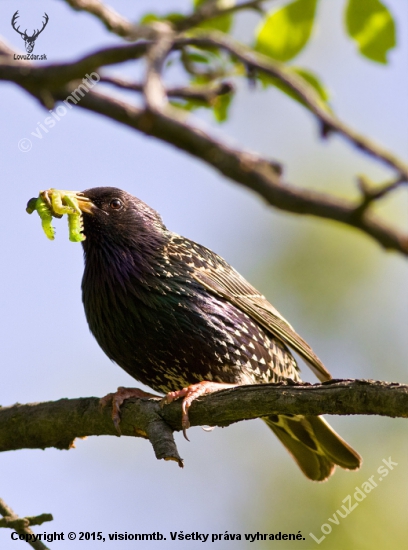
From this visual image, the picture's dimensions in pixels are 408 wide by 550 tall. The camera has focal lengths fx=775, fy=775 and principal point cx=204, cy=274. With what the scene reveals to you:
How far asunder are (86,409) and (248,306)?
137 cm

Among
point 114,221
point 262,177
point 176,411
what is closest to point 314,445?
point 176,411

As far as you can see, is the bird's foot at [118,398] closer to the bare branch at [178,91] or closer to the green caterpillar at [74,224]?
the green caterpillar at [74,224]

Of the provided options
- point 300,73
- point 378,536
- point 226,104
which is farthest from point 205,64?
point 378,536

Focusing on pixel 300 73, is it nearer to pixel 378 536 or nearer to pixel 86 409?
Result: pixel 86 409

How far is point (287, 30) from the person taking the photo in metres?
2.93

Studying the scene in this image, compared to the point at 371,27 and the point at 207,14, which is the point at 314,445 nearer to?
the point at 371,27

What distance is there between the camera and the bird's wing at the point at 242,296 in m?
5.23

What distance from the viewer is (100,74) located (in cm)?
273

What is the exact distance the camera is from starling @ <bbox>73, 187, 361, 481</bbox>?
4832 millimetres

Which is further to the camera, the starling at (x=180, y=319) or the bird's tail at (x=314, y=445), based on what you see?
the bird's tail at (x=314, y=445)

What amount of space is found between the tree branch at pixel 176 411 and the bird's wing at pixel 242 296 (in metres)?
1.10

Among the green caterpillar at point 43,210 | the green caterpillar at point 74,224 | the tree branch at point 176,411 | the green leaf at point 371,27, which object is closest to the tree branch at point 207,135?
the green leaf at point 371,27

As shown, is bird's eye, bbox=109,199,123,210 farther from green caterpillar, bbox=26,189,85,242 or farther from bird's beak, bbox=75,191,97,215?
green caterpillar, bbox=26,189,85,242

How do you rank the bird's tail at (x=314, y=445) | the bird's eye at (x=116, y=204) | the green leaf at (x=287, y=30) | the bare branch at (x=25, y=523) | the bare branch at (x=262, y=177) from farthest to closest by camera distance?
the bird's eye at (x=116, y=204) < the bird's tail at (x=314, y=445) < the bare branch at (x=25, y=523) < the green leaf at (x=287, y=30) < the bare branch at (x=262, y=177)
